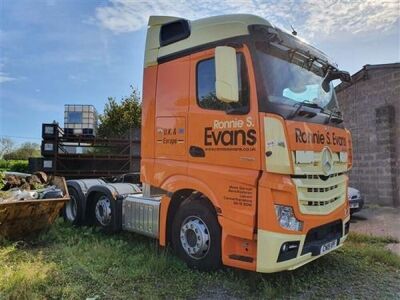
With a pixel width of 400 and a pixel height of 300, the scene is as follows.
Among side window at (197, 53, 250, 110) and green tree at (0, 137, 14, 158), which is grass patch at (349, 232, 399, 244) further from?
green tree at (0, 137, 14, 158)

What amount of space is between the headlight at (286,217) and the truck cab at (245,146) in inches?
0.4

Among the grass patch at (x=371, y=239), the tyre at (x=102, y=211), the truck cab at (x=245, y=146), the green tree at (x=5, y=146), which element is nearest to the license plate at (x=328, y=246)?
the truck cab at (x=245, y=146)

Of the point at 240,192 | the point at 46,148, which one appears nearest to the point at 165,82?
the point at 240,192

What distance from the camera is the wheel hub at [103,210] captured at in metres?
6.40

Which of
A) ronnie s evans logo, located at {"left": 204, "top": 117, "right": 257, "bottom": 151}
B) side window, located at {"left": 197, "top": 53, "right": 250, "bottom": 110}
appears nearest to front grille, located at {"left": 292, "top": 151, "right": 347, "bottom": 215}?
ronnie s evans logo, located at {"left": 204, "top": 117, "right": 257, "bottom": 151}

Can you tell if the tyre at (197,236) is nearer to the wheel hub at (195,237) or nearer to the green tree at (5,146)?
the wheel hub at (195,237)

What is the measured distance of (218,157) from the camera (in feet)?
14.6

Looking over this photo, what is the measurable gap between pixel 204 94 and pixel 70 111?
15.6 m

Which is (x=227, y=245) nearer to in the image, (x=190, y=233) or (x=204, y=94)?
(x=190, y=233)

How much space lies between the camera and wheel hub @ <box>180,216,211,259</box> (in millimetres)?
4559

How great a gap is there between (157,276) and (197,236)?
0.67 m

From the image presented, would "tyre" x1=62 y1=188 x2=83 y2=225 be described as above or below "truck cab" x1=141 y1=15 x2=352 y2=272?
below

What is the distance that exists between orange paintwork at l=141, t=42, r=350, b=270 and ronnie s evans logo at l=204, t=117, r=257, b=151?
0.01 metres

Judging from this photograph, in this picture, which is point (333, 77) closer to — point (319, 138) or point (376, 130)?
point (319, 138)
